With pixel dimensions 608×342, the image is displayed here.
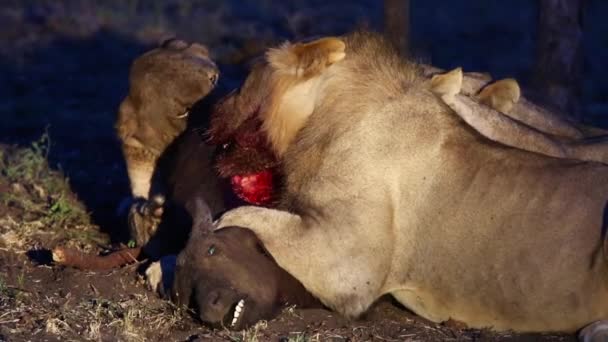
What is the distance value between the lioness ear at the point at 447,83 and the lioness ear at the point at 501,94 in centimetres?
43

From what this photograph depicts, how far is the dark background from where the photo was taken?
8.13m

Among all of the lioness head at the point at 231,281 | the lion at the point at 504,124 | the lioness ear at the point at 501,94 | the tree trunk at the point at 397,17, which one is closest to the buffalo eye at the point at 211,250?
the lioness head at the point at 231,281

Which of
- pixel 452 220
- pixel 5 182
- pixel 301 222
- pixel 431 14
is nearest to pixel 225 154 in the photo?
pixel 301 222

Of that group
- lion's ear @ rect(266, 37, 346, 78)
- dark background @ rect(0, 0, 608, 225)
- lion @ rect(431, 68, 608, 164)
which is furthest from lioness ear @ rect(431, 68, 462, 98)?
dark background @ rect(0, 0, 608, 225)

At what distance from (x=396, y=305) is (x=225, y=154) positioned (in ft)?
3.09

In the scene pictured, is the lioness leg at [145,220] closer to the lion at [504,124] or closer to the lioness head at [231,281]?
the lioness head at [231,281]

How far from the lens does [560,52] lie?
336 inches

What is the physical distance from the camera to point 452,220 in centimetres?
469

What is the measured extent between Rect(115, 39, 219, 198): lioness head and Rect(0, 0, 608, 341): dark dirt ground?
46 cm

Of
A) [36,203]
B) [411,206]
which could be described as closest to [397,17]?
[36,203]

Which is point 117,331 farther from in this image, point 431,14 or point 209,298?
point 431,14

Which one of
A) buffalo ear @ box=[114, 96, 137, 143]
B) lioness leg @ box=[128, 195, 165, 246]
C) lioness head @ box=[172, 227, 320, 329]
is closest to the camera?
lioness head @ box=[172, 227, 320, 329]

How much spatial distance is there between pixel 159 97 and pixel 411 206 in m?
1.43

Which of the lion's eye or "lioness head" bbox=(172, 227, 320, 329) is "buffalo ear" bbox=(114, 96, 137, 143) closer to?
the lion's eye
